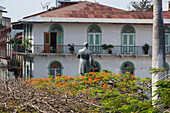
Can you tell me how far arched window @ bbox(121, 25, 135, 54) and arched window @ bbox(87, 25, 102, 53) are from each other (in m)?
2.08

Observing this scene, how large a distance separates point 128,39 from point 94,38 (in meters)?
3.08

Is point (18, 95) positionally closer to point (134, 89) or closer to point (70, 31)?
point (134, 89)

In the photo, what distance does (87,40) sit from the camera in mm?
36219

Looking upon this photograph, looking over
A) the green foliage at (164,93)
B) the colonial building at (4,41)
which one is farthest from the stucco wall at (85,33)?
the green foliage at (164,93)

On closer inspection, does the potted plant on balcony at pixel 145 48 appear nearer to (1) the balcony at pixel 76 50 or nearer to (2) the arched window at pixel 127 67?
(1) the balcony at pixel 76 50

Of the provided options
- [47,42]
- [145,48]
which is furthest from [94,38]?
[145,48]

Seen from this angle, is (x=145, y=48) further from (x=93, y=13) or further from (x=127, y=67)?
(x=93, y=13)

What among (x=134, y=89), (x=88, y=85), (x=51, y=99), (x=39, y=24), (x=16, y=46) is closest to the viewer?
(x=51, y=99)

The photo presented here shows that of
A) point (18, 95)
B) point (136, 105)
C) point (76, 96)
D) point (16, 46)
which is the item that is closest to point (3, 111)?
point (18, 95)

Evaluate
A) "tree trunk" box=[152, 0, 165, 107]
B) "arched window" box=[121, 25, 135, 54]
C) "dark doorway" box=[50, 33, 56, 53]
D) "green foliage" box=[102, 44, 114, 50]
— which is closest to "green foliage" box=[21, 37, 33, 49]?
"dark doorway" box=[50, 33, 56, 53]

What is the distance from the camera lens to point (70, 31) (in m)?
35.9

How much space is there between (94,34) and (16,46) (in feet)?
25.4

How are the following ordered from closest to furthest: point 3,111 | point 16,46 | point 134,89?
1. point 3,111
2. point 134,89
3. point 16,46

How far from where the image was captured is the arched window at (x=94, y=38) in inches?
1428
